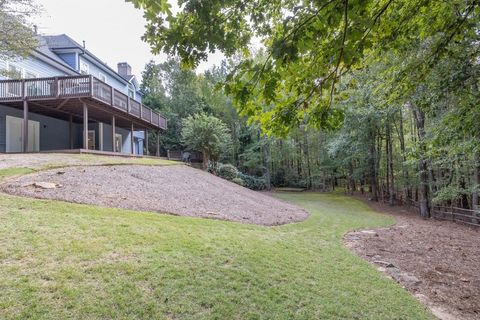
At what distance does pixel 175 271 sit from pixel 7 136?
1374cm

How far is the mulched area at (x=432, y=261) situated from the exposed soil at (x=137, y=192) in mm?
2919

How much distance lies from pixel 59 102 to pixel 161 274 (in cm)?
1273

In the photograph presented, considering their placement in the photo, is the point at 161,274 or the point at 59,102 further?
the point at 59,102

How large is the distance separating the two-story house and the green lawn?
7.94m

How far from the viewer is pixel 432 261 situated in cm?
650

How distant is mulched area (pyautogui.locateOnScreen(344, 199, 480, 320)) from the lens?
4523mm

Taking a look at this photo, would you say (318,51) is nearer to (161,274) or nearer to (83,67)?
(161,274)

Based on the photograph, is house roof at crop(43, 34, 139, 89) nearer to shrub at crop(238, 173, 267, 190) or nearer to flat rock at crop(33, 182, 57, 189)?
flat rock at crop(33, 182, 57, 189)

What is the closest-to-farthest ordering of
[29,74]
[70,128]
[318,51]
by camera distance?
[318,51] → [29,74] → [70,128]

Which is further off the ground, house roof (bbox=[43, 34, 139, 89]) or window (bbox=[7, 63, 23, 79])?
house roof (bbox=[43, 34, 139, 89])

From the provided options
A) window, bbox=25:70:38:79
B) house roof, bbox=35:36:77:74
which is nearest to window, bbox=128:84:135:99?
house roof, bbox=35:36:77:74

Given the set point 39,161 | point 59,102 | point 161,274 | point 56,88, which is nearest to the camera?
point 161,274

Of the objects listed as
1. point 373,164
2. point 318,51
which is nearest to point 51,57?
point 318,51

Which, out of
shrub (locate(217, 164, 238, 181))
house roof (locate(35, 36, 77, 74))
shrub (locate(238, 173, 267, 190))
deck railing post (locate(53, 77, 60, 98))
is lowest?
shrub (locate(238, 173, 267, 190))
